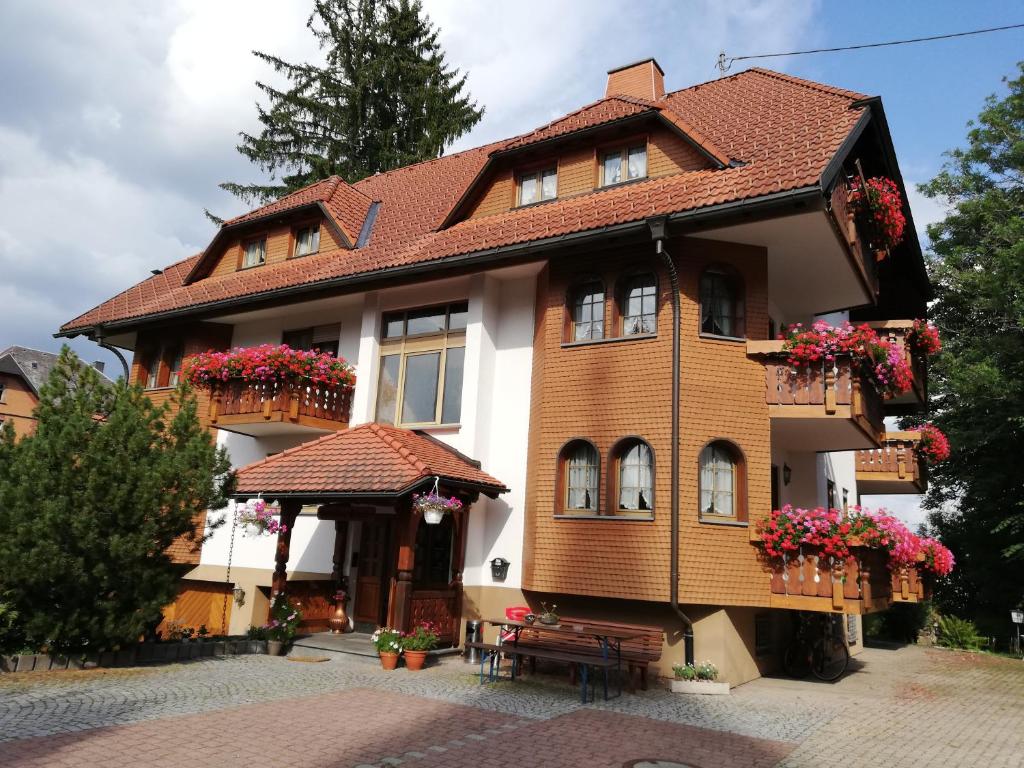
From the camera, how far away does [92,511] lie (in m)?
10.1

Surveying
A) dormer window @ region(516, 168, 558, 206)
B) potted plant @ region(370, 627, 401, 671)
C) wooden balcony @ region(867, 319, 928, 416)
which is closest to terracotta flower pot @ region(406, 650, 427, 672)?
potted plant @ region(370, 627, 401, 671)

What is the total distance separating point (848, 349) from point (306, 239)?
1226 centimetres

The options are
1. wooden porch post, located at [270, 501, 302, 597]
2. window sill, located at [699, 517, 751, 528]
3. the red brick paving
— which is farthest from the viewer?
wooden porch post, located at [270, 501, 302, 597]

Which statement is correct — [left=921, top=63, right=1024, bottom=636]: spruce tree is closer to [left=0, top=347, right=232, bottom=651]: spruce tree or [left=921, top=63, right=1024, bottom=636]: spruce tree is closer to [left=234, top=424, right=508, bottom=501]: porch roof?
[left=234, top=424, right=508, bottom=501]: porch roof

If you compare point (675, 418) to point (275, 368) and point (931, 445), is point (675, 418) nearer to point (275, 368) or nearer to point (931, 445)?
point (275, 368)

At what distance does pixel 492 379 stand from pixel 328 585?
15.8 ft

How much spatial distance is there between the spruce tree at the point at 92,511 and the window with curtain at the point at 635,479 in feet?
19.7

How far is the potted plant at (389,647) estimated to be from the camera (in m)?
11.3

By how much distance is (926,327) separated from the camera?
15.1 metres

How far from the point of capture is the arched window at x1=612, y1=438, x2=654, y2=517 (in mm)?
11781

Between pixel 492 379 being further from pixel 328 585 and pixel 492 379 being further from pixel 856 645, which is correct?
pixel 856 645

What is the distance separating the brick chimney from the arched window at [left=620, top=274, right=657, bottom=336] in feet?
21.6

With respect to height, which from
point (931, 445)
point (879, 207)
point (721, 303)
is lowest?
point (931, 445)

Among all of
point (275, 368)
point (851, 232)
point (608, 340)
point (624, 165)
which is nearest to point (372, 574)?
point (275, 368)
